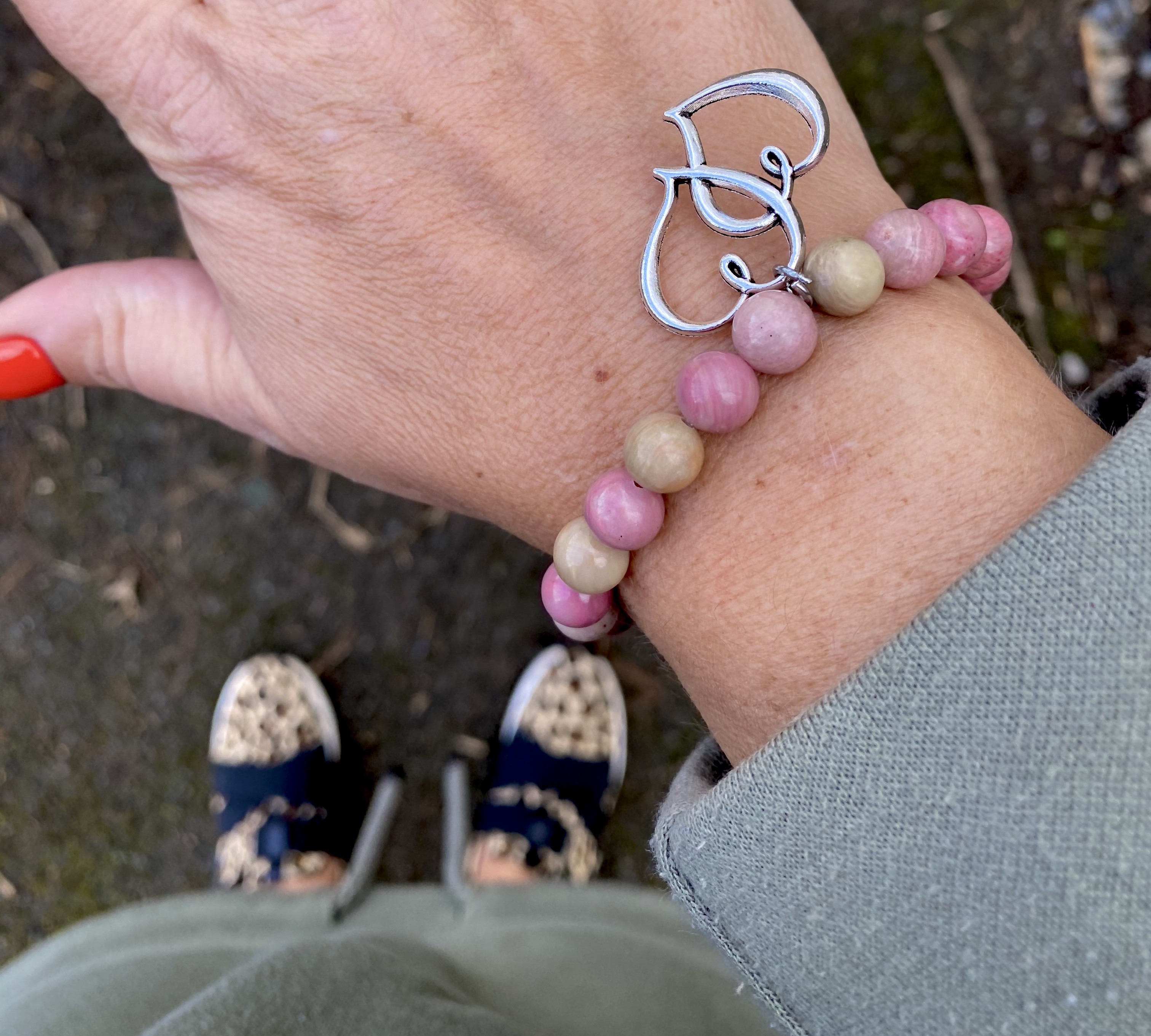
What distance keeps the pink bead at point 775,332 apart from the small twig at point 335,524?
1686 millimetres

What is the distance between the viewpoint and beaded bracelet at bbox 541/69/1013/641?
922 mm

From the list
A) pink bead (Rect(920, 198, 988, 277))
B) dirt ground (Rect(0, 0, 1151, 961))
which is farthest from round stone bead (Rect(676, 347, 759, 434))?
dirt ground (Rect(0, 0, 1151, 961))

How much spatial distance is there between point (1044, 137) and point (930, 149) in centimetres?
29

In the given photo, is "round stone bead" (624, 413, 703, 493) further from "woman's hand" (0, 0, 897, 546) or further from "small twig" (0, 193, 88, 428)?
"small twig" (0, 193, 88, 428)

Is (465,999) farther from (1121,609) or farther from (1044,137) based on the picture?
(1044,137)

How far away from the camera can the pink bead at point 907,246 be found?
96 centimetres

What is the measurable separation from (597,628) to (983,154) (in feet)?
6.03

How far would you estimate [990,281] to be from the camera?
1.14 meters

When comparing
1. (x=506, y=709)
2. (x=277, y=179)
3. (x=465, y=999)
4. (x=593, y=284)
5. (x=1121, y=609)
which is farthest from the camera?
(x=506, y=709)

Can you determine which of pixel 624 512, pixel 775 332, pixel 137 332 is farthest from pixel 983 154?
pixel 137 332

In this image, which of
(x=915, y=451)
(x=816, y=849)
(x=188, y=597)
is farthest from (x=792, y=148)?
(x=188, y=597)

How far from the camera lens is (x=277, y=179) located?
123 centimetres

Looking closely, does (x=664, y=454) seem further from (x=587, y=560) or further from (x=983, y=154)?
(x=983, y=154)

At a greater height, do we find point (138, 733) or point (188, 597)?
point (188, 597)
